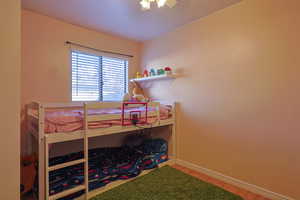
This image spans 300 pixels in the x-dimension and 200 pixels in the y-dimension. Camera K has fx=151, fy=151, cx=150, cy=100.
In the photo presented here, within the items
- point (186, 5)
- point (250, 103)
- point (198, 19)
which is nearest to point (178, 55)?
point (198, 19)

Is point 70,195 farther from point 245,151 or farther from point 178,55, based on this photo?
point 178,55

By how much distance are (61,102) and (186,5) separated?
2307 mm

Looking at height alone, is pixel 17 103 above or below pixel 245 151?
above

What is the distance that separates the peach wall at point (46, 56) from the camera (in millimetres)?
2092

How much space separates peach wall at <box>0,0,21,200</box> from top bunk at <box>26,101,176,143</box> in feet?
0.98

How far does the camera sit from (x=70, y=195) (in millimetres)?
1643

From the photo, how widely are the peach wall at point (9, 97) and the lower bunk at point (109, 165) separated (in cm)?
60

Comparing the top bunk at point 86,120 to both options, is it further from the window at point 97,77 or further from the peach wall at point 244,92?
the peach wall at point 244,92

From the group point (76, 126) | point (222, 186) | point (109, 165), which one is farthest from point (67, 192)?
point (222, 186)

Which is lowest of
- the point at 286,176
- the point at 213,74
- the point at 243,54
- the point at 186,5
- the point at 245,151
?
the point at 286,176

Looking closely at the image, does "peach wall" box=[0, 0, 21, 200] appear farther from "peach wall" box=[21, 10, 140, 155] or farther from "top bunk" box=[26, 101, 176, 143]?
"peach wall" box=[21, 10, 140, 155]

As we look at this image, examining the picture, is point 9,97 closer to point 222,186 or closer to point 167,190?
point 167,190

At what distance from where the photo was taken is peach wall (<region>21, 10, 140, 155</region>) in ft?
6.86

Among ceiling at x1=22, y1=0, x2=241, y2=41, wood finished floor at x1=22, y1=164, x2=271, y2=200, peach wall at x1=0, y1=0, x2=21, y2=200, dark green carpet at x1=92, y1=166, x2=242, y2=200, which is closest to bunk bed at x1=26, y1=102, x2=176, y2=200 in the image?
dark green carpet at x1=92, y1=166, x2=242, y2=200
